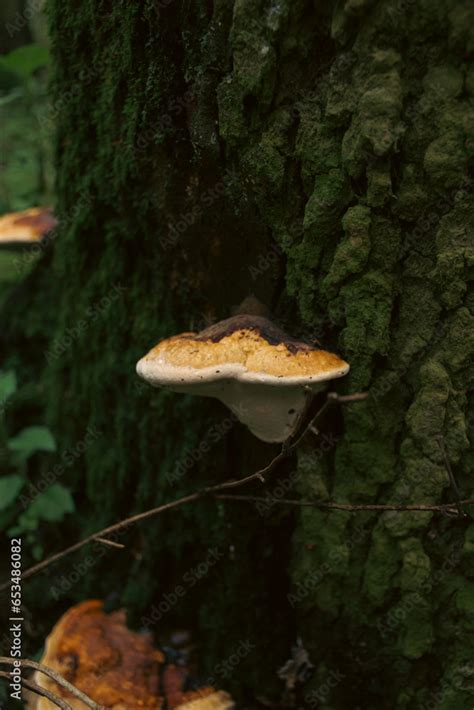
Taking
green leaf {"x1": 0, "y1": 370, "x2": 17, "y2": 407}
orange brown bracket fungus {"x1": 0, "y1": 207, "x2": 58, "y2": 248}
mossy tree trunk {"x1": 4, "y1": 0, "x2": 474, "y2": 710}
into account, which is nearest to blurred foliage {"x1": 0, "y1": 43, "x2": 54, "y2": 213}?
orange brown bracket fungus {"x1": 0, "y1": 207, "x2": 58, "y2": 248}

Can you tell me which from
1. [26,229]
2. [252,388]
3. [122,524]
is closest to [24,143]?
[26,229]

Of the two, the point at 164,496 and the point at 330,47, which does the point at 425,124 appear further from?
the point at 164,496

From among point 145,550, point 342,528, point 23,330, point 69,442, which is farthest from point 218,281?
point 23,330

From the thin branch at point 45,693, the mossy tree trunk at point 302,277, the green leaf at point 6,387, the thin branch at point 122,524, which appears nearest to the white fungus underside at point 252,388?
the mossy tree trunk at point 302,277

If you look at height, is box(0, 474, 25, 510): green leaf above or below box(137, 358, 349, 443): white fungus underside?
below

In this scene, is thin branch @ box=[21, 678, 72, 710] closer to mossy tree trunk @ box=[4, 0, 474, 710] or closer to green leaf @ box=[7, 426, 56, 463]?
mossy tree trunk @ box=[4, 0, 474, 710]

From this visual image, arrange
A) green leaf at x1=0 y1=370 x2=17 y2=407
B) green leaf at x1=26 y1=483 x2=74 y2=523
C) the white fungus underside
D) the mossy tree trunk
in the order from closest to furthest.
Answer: the white fungus underside, the mossy tree trunk, green leaf at x1=0 y1=370 x2=17 y2=407, green leaf at x1=26 y1=483 x2=74 y2=523

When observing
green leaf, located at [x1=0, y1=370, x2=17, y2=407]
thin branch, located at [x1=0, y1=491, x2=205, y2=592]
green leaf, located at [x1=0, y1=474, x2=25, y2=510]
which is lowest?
green leaf, located at [x1=0, y1=474, x2=25, y2=510]
